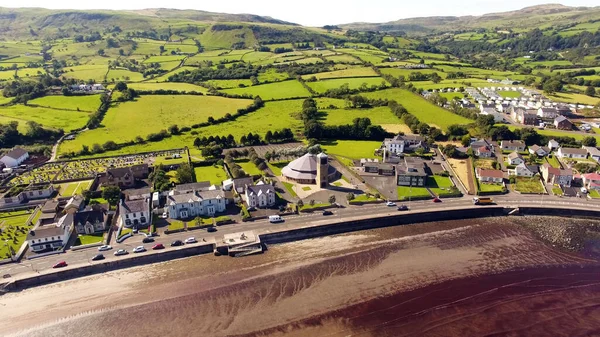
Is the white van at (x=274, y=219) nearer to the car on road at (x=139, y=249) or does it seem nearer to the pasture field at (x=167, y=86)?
the car on road at (x=139, y=249)

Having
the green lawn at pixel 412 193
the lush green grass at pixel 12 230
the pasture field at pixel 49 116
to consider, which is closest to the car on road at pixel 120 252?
the lush green grass at pixel 12 230

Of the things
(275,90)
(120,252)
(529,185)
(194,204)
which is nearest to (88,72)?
(275,90)

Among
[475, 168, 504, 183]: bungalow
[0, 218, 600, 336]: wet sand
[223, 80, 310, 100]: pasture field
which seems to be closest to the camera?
[0, 218, 600, 336]: wet sand

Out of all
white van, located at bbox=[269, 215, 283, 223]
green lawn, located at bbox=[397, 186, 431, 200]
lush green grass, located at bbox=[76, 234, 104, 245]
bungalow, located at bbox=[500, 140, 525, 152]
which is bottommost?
green lawn, located at bbox=[397, 186, 431, 200]

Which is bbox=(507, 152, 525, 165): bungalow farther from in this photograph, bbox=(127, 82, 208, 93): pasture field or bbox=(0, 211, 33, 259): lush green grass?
bbox=(127, 82, 208, 93): pasture field

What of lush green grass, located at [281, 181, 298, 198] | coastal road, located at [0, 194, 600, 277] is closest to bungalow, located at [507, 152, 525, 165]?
coastal road, located at [0, 194, 600, 277]
